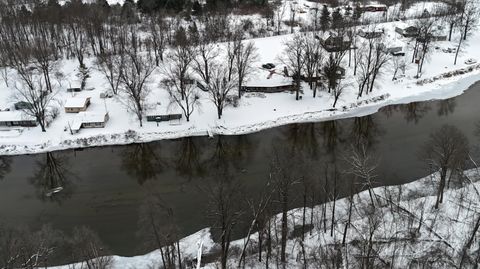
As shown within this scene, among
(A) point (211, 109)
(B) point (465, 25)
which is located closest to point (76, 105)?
(A) point (211, 109)

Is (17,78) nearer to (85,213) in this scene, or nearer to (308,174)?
Answer: (85,213)

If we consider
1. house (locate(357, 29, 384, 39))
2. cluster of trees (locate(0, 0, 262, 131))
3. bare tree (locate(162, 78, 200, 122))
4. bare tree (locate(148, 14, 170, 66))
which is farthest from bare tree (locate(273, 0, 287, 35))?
bare tree (locate(162, 78, 200, 122))

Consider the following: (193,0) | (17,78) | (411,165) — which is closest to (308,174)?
(411,165)

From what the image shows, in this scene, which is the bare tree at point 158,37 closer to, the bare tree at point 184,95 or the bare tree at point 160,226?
the bare tree at point 184,95

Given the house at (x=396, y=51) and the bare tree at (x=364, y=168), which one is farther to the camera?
the house at (x=396, y=51)

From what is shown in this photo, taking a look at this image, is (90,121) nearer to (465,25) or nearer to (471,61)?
(471,61)

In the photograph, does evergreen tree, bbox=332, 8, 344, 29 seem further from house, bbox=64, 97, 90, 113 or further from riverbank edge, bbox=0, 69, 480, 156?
house, bbox=64, 97, 90, 113

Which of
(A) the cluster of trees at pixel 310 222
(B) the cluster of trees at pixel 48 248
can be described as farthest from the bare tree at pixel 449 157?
(B) the cluster of trees at pixel 48 248
